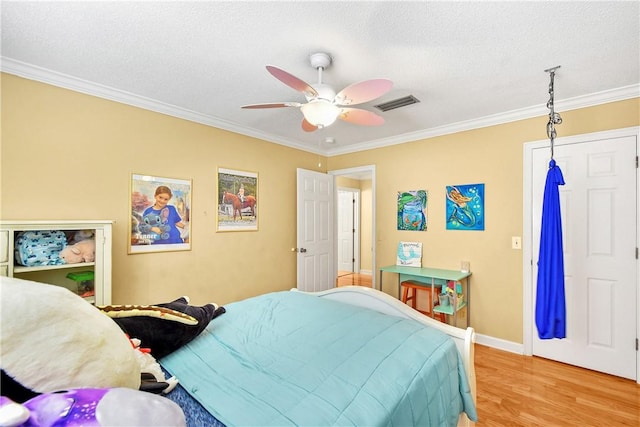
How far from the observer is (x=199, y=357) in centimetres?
144

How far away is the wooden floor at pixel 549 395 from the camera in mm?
1965

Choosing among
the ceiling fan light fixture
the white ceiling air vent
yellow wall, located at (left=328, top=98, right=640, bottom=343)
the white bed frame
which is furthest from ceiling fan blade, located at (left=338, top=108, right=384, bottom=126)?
yellow wall, located at (left=328, top=98, right=640, bottom=343)

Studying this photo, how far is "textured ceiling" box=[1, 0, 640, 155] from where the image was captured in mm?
1546

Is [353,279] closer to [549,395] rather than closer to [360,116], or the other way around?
[549,395]

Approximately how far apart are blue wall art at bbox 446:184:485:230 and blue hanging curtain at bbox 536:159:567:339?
2.85ft

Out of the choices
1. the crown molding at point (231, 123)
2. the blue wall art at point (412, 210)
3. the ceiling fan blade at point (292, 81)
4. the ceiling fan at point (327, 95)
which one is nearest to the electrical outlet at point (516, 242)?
the blue wall art at point (412, 210)

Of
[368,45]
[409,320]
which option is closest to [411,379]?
[409,320]

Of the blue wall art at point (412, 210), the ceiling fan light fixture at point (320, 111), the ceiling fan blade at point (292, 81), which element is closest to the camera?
the ceiling fan blade at point (292, 81)

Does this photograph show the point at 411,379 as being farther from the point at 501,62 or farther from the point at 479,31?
the point at 501,62

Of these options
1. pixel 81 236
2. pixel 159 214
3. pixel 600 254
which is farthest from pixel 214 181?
pixel 600 254

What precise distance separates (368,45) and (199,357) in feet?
6.81

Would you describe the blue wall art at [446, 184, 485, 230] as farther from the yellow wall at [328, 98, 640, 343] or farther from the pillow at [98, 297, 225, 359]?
the pillow at [98, 297, 225, 359]

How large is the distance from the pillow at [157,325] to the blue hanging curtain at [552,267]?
2.61 metres

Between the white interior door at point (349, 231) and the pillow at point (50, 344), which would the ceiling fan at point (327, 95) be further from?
the white interior door at point (349, 231)
